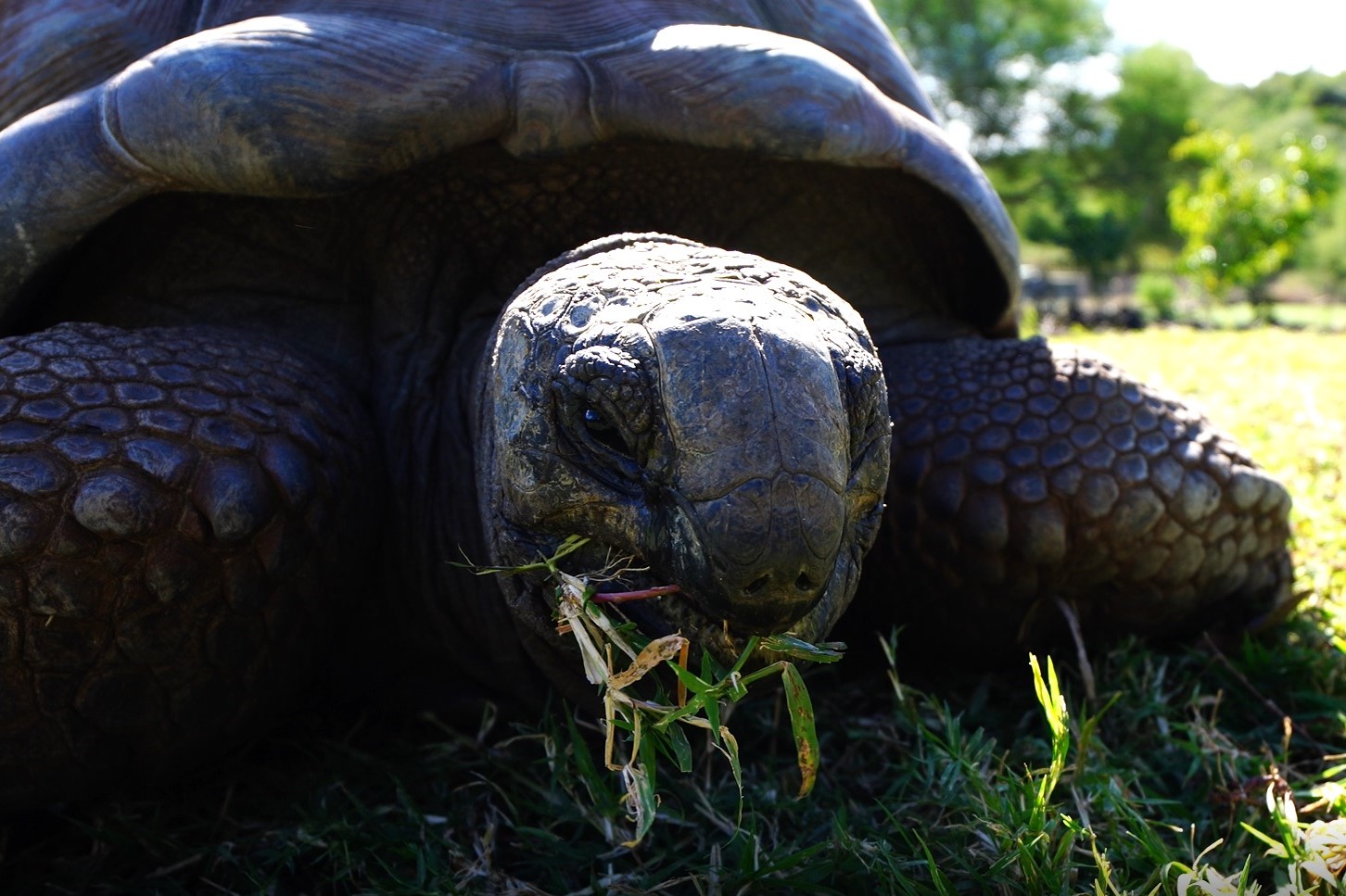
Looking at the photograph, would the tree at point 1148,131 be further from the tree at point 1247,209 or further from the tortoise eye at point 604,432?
the tortoise eye at point 604,432

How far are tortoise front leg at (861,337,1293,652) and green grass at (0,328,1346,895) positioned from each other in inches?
4.6

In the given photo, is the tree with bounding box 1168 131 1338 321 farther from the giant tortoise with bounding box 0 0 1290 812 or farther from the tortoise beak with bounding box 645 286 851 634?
the tortoise beak with bounding box 645 286 851 634

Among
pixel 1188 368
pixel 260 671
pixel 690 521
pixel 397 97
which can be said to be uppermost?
pixel 397 97

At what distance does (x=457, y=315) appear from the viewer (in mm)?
2113

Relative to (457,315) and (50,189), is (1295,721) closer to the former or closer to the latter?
(457,315)

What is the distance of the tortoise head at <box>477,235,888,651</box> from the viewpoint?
1.17 meters

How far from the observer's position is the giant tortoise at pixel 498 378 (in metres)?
1.29

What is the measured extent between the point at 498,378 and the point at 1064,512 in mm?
1046

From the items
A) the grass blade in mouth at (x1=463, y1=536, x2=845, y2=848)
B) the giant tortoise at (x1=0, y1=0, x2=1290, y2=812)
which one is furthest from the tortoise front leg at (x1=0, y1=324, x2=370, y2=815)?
the grass blade in mouth at (x1=463, y1=536, x2=845, y2=848)

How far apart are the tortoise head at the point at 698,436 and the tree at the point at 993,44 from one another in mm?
36498

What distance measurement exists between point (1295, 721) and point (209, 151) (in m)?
2.00

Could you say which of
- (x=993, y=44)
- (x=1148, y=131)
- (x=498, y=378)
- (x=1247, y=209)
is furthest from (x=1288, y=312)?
(x=498, y=378)

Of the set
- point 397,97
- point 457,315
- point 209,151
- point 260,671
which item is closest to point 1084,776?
point 260,671

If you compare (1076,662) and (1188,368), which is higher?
(1076,662)
